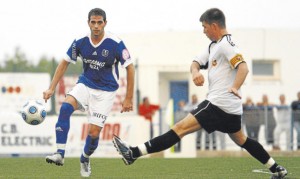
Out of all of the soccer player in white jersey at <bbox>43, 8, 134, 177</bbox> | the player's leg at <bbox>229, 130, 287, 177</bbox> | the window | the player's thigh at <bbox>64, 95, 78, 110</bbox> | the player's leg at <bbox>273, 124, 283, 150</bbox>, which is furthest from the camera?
the window

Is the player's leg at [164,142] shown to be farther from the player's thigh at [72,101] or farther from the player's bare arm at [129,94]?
the player's thigh at [72,101]

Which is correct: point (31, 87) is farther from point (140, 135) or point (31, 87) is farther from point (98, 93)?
point (98, 93)

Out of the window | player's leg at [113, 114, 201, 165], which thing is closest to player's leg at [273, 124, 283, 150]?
player's leg at [113, 114, 201, 165]

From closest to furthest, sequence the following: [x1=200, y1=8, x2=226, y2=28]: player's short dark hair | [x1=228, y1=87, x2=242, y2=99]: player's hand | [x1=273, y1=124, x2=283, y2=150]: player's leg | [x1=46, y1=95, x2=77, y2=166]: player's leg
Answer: [x1=228, y1=87, x2=242, y2=99]: player's hand
[x1=200, y1=8, x2=226, y2=28]: player's short dark hair
[x1=46, y1=95, x2=77, y2=166]: player's leg
[x1=273, y1=124, x2=283, y2=150]: player's leg

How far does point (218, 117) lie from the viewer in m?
10.3

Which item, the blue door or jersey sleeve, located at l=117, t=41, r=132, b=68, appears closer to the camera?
jersey sleeve, located at l=117, t=41, r=132, b=68

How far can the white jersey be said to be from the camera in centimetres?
1025

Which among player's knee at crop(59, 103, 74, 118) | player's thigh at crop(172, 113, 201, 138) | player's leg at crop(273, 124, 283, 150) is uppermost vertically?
player's knee at crop(59, 103, 74, 118)

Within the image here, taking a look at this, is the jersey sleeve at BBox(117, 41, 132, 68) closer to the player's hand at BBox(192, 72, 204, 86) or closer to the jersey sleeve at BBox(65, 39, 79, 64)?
the jersey sleeve at BBox(65, 39, 79, 64)

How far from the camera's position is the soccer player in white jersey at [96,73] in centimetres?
1177

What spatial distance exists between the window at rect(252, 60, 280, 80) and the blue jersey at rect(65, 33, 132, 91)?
3072 centimetres

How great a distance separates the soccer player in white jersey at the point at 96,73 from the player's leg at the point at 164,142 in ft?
4.93

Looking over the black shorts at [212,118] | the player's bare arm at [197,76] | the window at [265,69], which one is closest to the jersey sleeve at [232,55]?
the player's bare arm at [197,76]

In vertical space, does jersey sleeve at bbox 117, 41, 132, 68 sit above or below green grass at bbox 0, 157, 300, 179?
above
